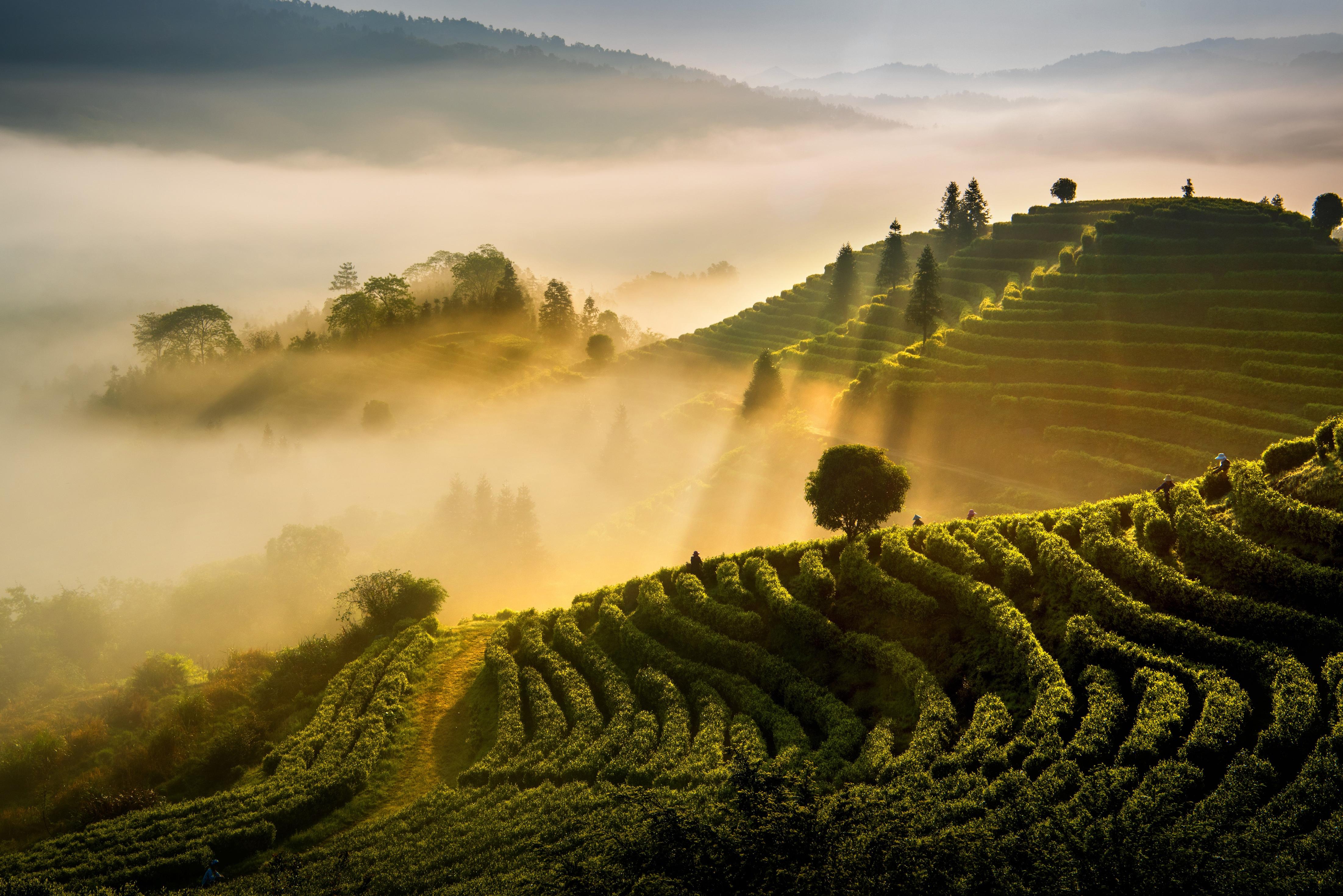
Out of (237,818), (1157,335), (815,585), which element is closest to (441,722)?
(237,818)

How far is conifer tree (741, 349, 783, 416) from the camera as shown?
3639 inches

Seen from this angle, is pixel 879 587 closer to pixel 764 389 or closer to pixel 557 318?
pixel 764 389

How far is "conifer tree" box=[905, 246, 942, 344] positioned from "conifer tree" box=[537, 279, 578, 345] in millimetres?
82070

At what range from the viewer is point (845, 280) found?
400 ft

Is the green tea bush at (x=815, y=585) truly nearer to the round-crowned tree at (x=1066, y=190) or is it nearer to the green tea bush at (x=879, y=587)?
the green tea bush at (x=879, y=587)

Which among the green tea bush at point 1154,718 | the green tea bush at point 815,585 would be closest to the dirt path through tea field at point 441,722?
the green tea bush at point 815,585

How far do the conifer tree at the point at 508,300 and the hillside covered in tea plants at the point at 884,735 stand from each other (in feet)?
387

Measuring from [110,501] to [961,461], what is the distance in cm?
14114

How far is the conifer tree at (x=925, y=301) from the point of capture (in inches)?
3226

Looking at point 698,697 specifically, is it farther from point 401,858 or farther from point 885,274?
point 885,274

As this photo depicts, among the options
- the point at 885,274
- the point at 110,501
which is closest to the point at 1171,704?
the point at 885,274

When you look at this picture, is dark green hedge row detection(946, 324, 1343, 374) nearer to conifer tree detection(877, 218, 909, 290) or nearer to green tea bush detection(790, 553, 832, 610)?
conifer tree detection(877, 218, 909, 290)

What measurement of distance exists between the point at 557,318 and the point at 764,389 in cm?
7102

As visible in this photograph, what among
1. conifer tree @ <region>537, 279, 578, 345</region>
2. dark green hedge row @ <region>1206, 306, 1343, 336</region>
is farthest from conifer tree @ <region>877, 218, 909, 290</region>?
conifer tree @ <region>537, 279, 578, 345</region>
